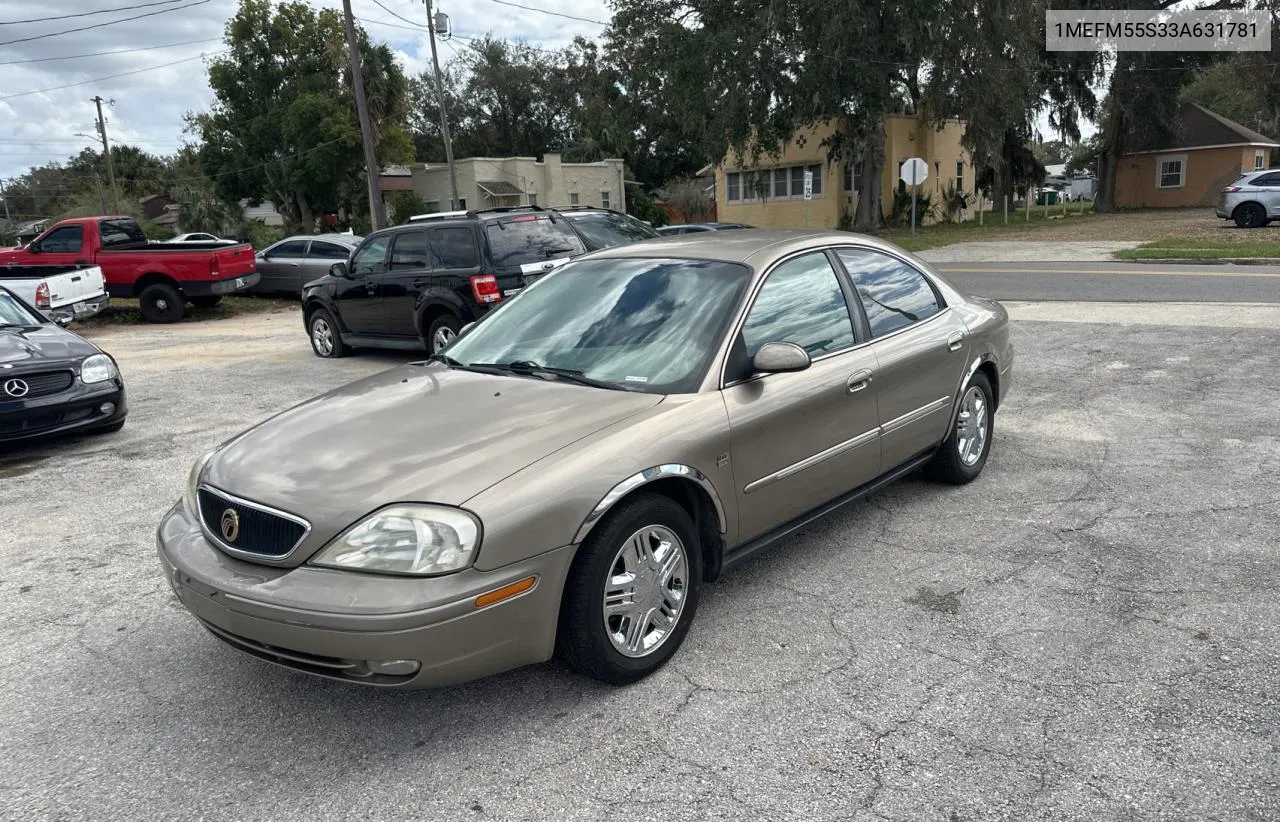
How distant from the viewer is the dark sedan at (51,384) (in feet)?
23.1

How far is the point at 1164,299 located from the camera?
513 inches

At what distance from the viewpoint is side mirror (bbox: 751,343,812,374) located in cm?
373

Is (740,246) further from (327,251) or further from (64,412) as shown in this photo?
(327,251)

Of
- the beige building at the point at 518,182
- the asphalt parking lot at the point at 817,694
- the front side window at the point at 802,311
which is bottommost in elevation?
the asphalt parking lot at the point at 817,694

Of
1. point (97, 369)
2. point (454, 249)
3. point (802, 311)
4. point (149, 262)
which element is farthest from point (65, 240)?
point (802, 311)

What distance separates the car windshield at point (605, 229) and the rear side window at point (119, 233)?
12297 mm

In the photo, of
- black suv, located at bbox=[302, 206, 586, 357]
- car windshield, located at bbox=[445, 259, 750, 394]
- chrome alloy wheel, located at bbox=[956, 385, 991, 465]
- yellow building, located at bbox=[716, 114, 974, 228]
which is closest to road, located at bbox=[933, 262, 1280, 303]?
black suv, located at bbox=[302, 206, 586, 357]

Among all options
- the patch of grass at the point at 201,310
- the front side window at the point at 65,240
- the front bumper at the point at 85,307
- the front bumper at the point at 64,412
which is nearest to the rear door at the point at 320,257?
the patch of grass at the point at 201,310

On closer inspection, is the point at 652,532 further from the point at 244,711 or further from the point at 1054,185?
the point at 1054,185

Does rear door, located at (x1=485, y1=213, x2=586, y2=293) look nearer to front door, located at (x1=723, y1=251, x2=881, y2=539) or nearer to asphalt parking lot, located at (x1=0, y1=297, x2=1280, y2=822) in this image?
asphalt parking lot, located at (x1=0, y1=297, x2=1280, y2=822)

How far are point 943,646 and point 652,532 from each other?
1253 millimetres

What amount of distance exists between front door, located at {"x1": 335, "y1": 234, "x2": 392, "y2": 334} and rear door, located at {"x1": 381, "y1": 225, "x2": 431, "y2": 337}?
0.16 metres

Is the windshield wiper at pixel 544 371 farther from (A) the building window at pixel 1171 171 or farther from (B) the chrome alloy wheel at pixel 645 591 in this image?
(A) the building window at pixel 1171 171

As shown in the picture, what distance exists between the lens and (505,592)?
2928 mm
